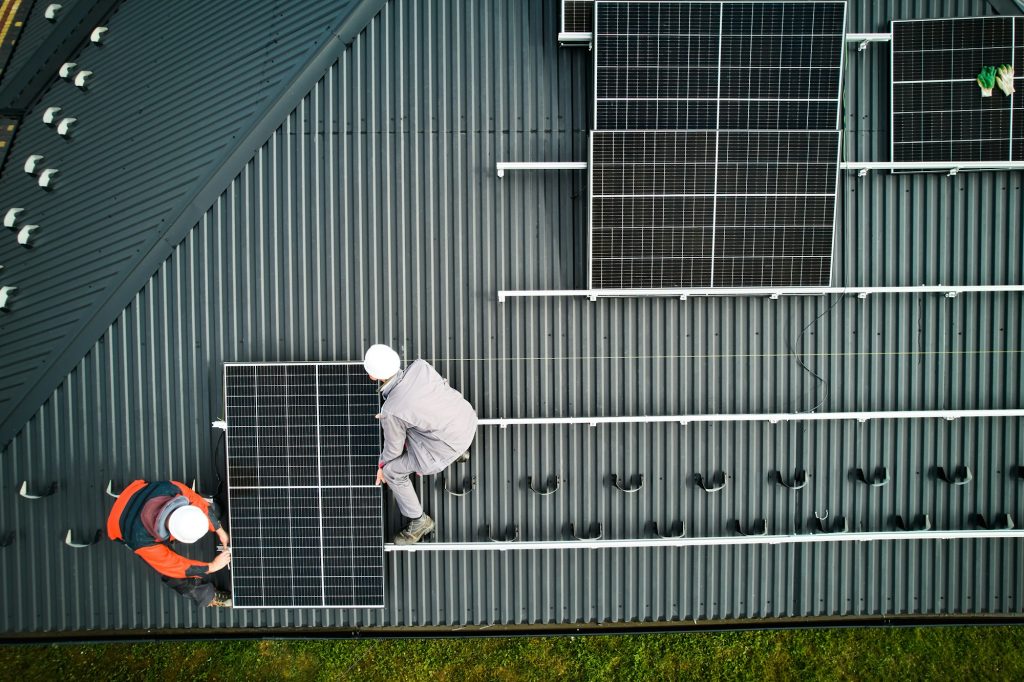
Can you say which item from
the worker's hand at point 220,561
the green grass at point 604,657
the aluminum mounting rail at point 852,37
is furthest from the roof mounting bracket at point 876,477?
the worker's hand at point 220,561

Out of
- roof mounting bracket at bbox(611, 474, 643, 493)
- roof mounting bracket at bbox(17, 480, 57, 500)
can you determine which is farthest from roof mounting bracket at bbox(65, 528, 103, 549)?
roof mounting bracket at bbox(611, 474, 643, 493)

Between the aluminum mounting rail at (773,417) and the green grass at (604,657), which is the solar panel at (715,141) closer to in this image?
the aluminum mounting rail at (773,417)

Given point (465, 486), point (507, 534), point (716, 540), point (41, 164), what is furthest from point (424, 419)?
point (41, 164)

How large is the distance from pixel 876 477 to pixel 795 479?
3.98 feet

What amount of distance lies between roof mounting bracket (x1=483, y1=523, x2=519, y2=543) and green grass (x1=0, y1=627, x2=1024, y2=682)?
308cm

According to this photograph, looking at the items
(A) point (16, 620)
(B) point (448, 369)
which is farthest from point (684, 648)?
(A) point (16, 620)

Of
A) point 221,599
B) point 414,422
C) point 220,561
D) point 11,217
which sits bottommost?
point 221,599

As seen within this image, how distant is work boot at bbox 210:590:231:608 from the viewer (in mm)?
8214

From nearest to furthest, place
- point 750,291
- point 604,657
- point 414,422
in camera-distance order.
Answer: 1. point 414,422
2. point 750,291
3. point 604,657

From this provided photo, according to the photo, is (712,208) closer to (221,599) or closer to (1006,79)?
(1006,79)

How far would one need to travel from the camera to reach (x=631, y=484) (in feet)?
27.7

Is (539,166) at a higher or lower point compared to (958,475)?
higher

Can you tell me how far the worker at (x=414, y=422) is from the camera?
6.85 meters

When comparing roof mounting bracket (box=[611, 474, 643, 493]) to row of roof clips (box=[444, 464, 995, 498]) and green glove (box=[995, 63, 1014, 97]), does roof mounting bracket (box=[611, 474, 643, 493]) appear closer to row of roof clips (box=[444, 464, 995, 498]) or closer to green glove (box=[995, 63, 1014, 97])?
row of roof clips (box=[444, 464, 995, 498])
